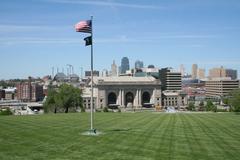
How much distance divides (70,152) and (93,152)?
4.58 ft

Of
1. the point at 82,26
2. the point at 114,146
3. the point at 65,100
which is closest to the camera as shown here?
the point at 114,146

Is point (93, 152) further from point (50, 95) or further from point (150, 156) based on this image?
point (50, 95)

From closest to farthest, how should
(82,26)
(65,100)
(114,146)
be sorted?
1. (114,146)
2. (82,26)
3. (65,100)

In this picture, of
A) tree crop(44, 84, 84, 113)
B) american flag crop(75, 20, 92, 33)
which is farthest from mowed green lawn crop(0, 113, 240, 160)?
tree crop(44, 84, 84, 113)

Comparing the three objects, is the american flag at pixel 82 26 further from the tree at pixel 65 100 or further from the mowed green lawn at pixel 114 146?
the tree at pixel 65 100

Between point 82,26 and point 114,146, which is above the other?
point 82,26

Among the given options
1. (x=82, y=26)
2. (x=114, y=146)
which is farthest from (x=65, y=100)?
(x=114, y=146)

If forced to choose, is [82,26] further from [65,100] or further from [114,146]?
[65,100]

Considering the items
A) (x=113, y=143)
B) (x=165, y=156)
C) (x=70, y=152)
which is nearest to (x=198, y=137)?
(x=113, y=143)

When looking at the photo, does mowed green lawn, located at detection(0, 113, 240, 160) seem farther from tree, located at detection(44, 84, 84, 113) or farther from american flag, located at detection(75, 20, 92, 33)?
tree, located at detection(44, 84, 84, 113)

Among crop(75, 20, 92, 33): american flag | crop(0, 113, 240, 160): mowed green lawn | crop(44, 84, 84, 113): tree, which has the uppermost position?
crop(75, 20, 92, 33): american flag

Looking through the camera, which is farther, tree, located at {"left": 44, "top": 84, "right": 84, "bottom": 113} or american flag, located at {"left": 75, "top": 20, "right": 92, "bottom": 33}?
tree, located at {"left": 44, "top": 84, "right": 84, "bottom": 113}

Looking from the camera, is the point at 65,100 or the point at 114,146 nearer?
the point at 114,146

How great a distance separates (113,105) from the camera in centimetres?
19638
